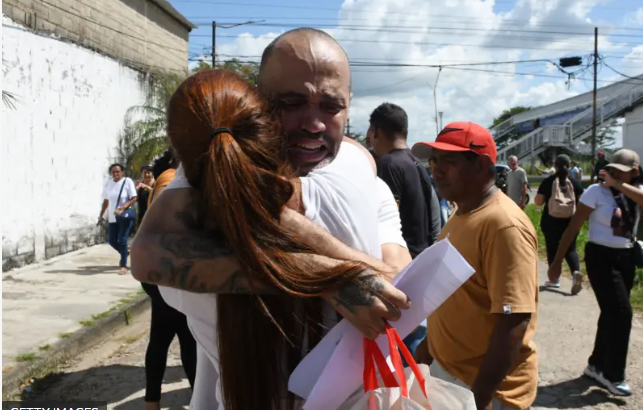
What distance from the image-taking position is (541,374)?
4777 mm

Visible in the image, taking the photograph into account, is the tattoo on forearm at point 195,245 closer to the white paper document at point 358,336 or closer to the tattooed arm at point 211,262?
the tattooed arm at point 211,262

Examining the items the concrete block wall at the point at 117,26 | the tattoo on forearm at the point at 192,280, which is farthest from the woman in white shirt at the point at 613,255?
the concrete block wall at the point at 117,26

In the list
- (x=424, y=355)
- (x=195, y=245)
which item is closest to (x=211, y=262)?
(x=195, y=245)

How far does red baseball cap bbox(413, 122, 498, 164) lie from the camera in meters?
2.52

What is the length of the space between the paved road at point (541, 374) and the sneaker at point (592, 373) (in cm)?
6

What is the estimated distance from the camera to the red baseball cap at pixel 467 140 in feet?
8.27

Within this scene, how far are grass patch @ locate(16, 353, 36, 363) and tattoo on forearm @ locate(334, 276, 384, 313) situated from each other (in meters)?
4.52

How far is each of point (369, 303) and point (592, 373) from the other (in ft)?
13.8

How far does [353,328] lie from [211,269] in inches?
12.7

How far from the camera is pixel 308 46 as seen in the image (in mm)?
1350

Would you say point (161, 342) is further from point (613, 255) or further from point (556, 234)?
point (556, 234)

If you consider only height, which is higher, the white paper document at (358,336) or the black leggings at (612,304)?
the white paper document at (358,336)

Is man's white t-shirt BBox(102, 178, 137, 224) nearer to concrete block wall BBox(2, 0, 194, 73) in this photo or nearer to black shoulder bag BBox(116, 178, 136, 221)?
black shoulder bag BBox(116, 178, 136, 221)

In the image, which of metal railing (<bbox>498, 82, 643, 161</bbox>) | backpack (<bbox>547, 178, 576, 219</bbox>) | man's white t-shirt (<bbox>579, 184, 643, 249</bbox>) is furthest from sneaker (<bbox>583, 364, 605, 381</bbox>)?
metal railing (<bbox>498, 82, 643, 161</bbox>)
